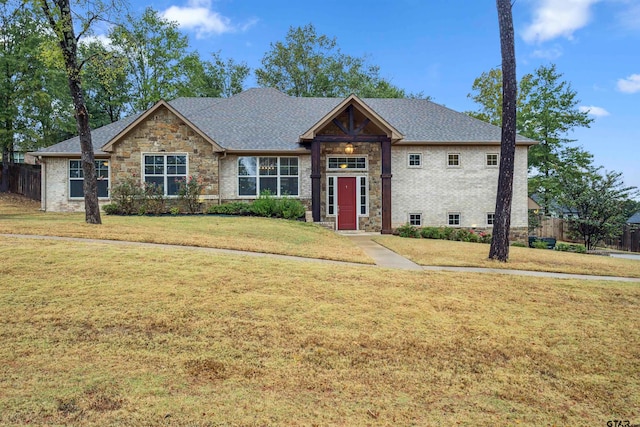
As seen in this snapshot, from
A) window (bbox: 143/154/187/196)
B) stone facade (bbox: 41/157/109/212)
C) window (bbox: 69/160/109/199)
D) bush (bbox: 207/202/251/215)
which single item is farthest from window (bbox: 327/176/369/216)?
stone facade (bbox: 41/157/109/212)

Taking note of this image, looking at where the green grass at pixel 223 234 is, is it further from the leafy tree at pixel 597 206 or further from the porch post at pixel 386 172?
the leafy tree at pixel 597 206

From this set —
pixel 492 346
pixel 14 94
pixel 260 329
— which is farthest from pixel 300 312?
pixel 14 94

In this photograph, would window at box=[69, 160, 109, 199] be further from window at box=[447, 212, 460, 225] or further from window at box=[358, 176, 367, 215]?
window at box=[447, 212, 460, 225]

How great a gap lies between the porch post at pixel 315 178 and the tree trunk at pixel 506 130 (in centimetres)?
873

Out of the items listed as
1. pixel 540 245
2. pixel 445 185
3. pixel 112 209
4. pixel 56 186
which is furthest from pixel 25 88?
pixel 540 245

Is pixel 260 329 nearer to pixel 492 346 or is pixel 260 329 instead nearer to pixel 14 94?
pixel 492 346

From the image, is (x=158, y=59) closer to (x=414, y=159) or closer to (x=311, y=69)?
(x=311, y=69)

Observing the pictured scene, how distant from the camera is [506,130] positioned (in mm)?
10641

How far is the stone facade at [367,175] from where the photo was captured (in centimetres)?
1892

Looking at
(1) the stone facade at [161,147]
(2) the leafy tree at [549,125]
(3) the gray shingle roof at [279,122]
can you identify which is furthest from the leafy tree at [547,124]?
(1) the stone facade at [161,147]

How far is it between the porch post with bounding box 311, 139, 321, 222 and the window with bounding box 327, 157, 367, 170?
1370 mm

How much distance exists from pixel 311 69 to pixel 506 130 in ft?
99.5

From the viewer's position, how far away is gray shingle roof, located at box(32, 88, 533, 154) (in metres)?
19.3

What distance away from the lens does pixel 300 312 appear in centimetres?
557
